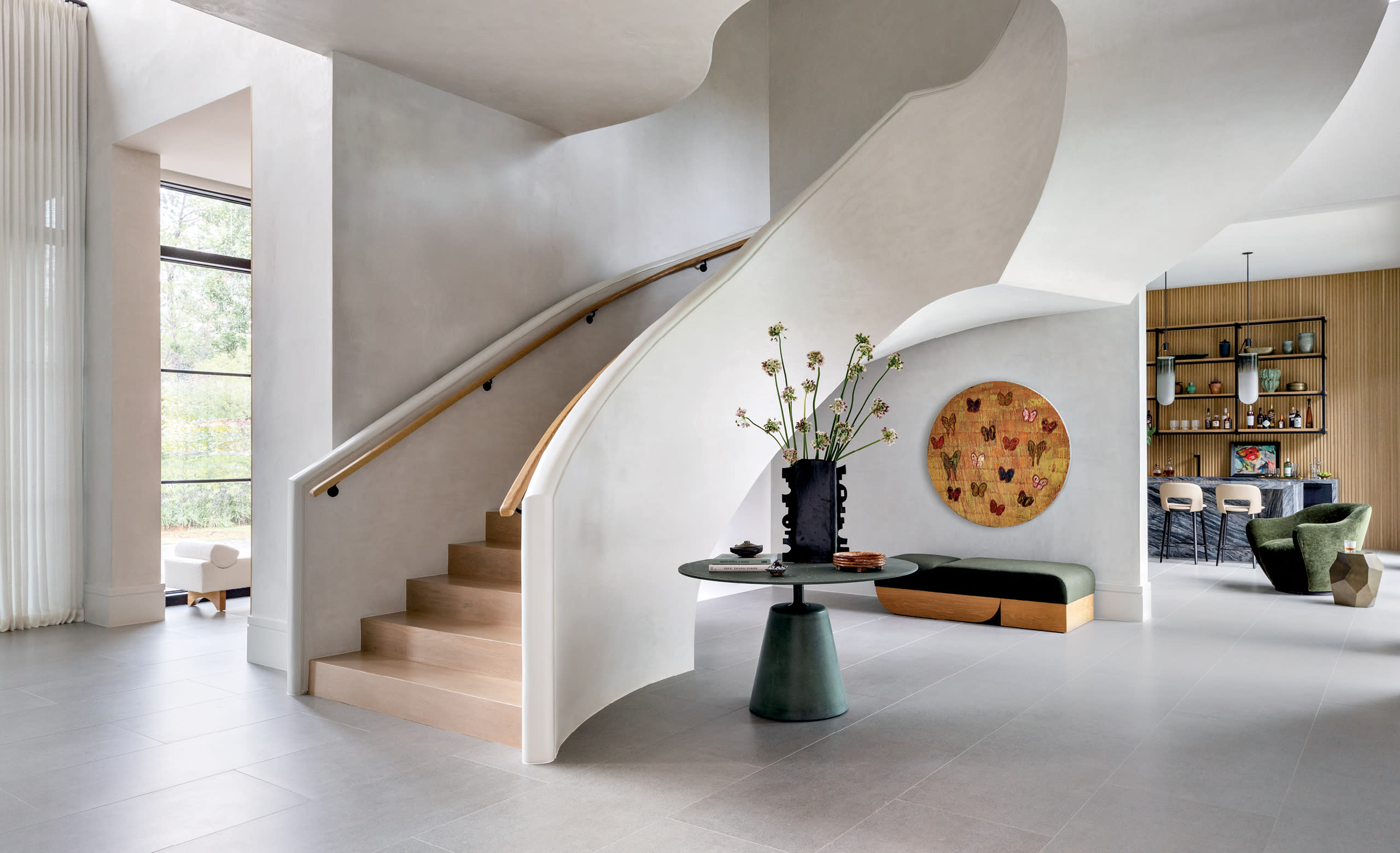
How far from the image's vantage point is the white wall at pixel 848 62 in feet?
23.9

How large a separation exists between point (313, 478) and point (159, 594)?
9.78ft

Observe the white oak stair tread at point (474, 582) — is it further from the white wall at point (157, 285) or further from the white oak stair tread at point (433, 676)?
the white wall at point (157, 285)

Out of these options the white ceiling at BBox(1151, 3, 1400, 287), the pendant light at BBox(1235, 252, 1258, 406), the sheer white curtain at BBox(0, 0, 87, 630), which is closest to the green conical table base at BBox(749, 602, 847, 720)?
the white ceiling at BBox(1151, 3, 1400, 287)

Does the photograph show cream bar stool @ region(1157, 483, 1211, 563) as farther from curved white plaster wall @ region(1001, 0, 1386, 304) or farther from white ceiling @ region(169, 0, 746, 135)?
white ceiling @ region(169, 0, 746, 135)

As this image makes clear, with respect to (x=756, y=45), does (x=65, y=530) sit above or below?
below

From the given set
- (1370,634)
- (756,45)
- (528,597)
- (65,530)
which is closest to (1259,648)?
(1370,634)

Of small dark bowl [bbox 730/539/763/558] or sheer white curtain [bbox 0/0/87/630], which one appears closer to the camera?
small dark bowl [bbox 730/539/763/558]

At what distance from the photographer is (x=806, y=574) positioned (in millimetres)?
4133

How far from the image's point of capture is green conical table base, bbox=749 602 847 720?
4250 mm

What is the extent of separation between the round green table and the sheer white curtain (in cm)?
519

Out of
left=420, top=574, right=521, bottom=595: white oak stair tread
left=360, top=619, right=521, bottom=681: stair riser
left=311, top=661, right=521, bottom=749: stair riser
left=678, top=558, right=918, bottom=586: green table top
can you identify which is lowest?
left=311, top=661, right=521, bottom=749: stair riser

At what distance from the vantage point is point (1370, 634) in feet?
20.7

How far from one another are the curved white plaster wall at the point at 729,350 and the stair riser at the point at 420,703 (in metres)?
0.27

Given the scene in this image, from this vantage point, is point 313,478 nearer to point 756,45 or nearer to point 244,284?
point 244,284
